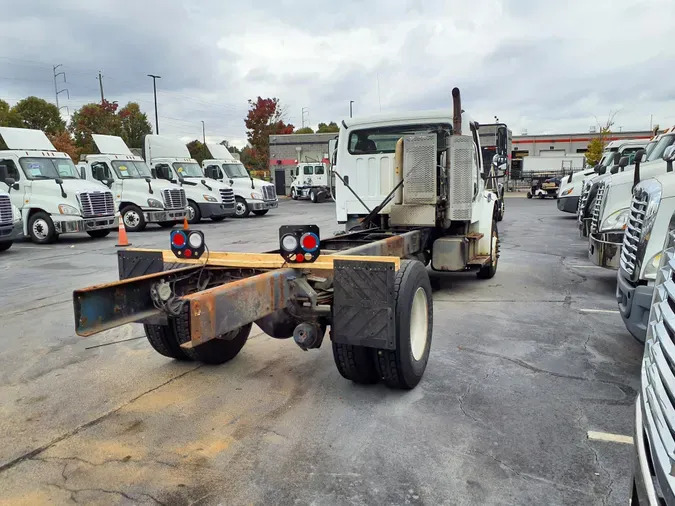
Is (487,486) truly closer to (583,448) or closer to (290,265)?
(583,448)

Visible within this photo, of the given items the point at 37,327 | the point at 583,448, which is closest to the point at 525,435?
the point at 583,448

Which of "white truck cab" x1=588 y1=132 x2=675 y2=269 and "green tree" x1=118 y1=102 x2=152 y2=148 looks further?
"green tree" x1=118 y1=102 x2=152 y2=148

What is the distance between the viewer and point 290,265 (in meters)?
3.83

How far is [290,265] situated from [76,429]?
5.94 ft

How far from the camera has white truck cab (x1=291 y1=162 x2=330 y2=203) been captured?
35500mm

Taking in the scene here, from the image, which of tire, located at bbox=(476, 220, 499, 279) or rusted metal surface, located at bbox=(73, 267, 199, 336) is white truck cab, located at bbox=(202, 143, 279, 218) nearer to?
tire, located at bbox=(476, 220, 499, 279)

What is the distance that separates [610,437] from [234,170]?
22.7 meters

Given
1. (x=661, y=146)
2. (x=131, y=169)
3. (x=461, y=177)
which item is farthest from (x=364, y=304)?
(x=131, y=169)

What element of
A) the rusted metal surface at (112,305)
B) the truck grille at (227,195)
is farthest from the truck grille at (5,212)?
the rusted metal surface at (112,305)

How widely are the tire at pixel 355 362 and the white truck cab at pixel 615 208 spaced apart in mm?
3681

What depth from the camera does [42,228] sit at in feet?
47.6

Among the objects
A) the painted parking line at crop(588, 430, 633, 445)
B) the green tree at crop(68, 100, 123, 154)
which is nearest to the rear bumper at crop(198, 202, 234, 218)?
the painted parking line at crop(588, 430, 633, 445)

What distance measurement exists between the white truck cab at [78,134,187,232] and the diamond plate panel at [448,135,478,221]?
43.8 feet

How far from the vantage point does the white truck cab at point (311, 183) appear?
35500 mm
